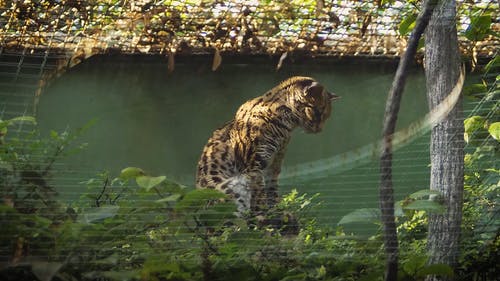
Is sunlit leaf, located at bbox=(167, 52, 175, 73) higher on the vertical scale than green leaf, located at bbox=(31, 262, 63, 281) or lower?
higher

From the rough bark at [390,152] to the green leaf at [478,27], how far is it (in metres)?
0.43

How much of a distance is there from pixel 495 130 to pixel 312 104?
1.67m

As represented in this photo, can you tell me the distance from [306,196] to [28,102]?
5.28 ft

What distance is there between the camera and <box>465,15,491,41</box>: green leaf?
11.8 feet

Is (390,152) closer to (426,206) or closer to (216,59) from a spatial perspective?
(426,206)

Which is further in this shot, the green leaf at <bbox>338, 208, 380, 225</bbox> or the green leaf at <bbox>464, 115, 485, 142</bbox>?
the green leaf at <bbox>464, 115, 485, 142</bbox>

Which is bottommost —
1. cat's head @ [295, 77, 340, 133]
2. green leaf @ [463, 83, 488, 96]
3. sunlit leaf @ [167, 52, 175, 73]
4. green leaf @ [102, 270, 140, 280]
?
green leaf @ [102, 270, 140, 280]

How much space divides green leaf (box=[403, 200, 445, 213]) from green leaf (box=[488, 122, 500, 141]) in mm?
483

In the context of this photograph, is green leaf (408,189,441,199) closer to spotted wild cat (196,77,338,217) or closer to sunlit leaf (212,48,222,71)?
spotted wild cat (196,77,338,217)

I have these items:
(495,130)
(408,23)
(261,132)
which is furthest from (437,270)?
(261,132)

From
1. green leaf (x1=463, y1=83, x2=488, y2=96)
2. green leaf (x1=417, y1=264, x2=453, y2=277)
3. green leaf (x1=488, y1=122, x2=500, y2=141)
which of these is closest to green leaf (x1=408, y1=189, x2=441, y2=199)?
green leaf (x1=417, y1=264, x2=453, y2=277)

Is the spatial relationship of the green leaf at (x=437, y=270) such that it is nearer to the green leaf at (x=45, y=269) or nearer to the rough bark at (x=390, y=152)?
the rough bark at (x=390, y=152)

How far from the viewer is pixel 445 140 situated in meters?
3.43

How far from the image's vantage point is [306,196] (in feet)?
12.2
